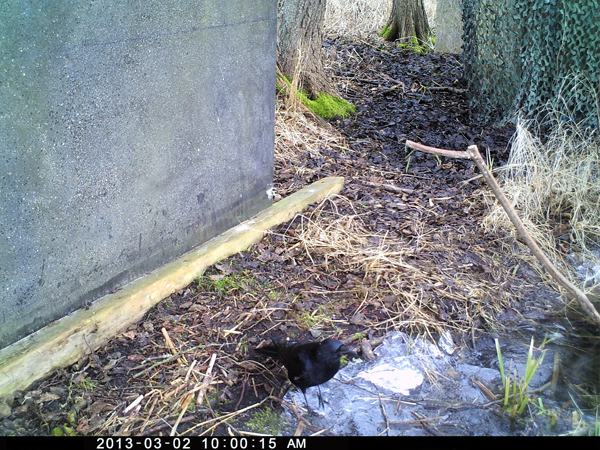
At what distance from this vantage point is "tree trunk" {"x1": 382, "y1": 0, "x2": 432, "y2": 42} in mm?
8820

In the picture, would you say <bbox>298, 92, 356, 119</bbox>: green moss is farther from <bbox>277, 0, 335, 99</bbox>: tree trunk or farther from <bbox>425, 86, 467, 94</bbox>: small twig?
Answer: <bbox>425, 86, 467, 94</bbox>: small twig

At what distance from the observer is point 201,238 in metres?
3.15

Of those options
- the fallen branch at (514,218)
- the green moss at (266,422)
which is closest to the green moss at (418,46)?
the fallen branch at (514,218)

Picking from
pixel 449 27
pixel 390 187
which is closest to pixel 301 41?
pixel 390 187

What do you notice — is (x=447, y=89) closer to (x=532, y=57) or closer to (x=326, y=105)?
(x=532, y=57)

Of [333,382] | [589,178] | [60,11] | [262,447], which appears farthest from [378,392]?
[589,178]

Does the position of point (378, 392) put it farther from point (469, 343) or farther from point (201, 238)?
point (201, 238)

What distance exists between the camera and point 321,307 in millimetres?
2848

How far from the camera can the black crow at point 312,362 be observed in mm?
2201

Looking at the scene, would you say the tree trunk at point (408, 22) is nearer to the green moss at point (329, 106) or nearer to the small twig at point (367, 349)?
the green moss at point (329, 106)

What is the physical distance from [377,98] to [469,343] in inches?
165

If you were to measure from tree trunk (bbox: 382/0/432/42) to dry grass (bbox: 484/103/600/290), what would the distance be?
545 cm

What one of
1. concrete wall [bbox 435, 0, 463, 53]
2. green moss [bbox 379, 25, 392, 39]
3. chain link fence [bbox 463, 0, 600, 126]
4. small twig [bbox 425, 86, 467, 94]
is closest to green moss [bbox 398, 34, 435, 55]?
concrete wall [bbox 435, 0, 463, 53]

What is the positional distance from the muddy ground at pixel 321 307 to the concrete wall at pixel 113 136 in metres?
0.36
